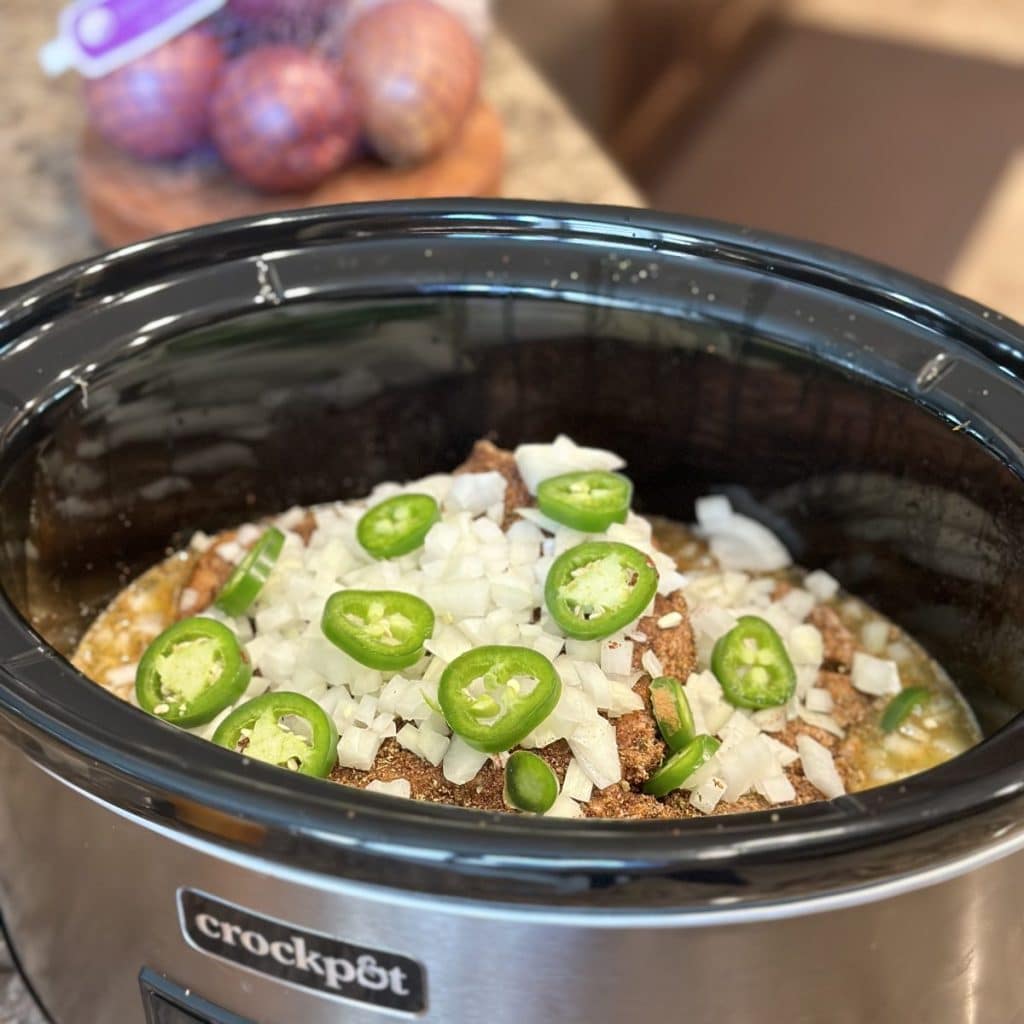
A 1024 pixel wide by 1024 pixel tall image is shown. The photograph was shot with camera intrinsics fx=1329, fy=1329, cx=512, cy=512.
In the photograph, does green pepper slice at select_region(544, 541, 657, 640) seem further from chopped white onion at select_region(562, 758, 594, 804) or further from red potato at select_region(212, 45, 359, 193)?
red potato at select_region(212, 45, 359, 193)

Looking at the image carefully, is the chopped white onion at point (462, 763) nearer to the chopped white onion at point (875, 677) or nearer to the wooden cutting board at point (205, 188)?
the chopped white onion at point (875, 677)

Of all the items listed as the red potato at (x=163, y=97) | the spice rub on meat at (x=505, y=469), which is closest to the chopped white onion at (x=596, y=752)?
the spice rub on meat at (x=505, y=469)

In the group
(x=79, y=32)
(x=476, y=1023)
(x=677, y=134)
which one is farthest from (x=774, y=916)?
(x=677, y=134)

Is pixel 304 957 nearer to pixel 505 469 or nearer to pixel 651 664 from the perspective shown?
pixel 651 664

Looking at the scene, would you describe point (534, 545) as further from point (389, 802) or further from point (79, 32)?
point (79, 32)

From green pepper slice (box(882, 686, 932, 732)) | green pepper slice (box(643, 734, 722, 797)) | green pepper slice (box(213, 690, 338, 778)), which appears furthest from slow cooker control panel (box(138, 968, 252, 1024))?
green pepper slice (box(882, 686, 932, 732))
